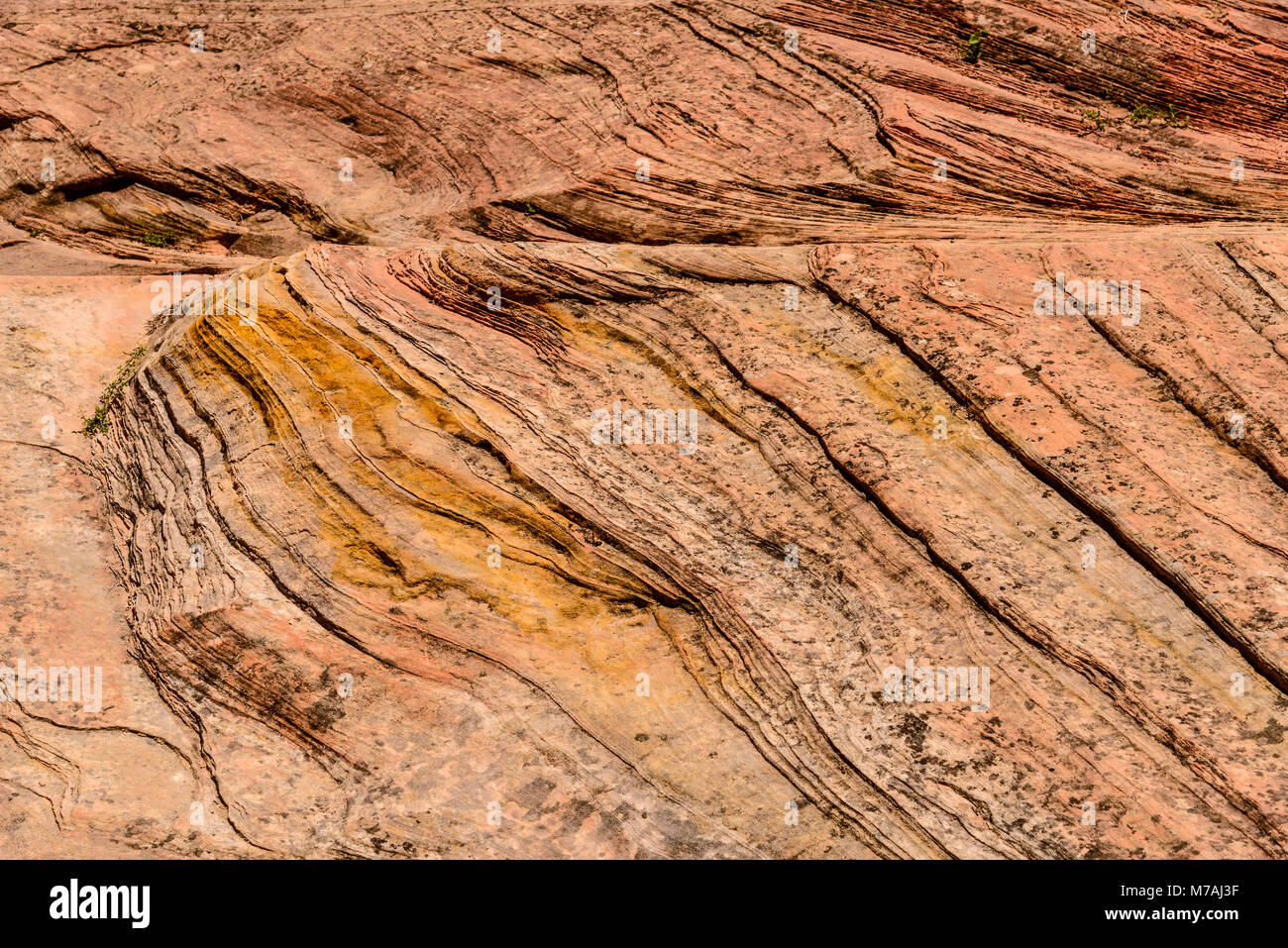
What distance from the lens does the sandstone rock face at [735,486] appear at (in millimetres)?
8312

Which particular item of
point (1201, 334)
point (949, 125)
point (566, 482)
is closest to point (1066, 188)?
point (949, 125)

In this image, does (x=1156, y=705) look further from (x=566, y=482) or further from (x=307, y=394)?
(x=307, y=394)

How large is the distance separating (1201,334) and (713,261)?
4478 mm

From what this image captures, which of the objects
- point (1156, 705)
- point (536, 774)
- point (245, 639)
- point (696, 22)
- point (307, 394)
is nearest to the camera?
point (1156, 705)

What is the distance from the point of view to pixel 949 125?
12906 millimetres

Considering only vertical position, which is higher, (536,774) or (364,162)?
(364,162)

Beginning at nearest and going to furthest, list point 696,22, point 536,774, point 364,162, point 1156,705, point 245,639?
point 1156,705, point 536,774, point 245,639, point 696,22, point 364,162

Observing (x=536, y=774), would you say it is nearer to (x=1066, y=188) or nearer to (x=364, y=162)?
(x=1066, y=188)

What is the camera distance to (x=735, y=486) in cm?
988

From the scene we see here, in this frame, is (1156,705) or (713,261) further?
(713,261)

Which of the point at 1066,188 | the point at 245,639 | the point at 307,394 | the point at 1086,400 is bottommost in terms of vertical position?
the point at 245,639

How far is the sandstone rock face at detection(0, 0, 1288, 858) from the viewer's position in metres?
8.31

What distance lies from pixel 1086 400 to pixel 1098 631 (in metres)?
2.21

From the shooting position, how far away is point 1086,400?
31.8 ft
